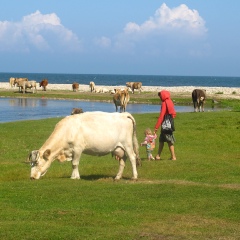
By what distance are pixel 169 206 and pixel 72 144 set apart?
4.01m

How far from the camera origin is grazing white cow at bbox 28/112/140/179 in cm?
1463

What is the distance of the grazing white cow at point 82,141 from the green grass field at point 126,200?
470 mm

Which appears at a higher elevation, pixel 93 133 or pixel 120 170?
pixel 93 133

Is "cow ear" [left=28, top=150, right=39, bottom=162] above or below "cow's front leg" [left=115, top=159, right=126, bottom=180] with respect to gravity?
above

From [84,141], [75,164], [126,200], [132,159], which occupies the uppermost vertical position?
[84,141]

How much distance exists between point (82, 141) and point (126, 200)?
309 cm

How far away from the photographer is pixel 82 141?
1466 centimetres

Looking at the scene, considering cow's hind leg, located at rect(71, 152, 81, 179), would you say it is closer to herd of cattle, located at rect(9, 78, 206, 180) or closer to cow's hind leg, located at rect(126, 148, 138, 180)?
herd of cattle, located at rect(9, 78, 206, 180)

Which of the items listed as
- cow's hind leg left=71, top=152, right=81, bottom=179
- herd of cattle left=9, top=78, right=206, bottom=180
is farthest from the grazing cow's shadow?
cow's hind leg left=71, top=152, right=81, bottom=179

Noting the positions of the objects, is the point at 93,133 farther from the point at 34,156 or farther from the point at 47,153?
the point at 34,156

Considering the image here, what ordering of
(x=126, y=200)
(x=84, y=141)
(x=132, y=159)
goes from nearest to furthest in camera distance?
(x=126, y=200) < (x=84, y=141) < (x=132, y=159)

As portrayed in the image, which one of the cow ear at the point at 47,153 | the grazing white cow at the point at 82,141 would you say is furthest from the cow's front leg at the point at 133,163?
the cow ear at the point at 47,153

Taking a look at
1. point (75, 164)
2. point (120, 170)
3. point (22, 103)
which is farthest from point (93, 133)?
point (22, 103)

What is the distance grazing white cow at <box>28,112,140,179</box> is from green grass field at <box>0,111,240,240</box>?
470 mm
